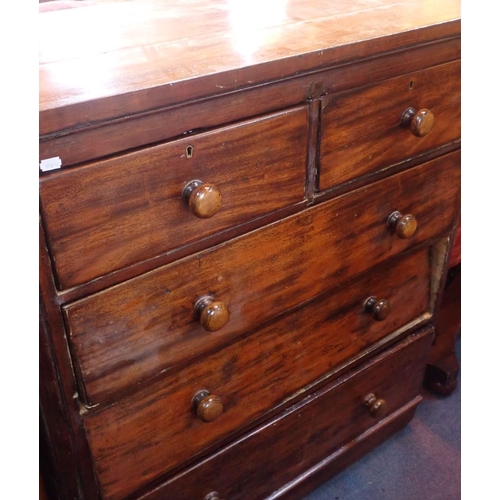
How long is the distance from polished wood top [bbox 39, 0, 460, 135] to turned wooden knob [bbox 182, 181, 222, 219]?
10 centimetres

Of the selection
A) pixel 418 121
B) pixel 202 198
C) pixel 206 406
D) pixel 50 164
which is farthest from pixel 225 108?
pixel 206 406

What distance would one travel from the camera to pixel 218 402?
2.85ft

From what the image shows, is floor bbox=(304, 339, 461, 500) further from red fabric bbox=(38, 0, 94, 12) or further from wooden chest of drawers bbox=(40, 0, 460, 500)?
red fabric bbox=(38, 0, 94, 12)

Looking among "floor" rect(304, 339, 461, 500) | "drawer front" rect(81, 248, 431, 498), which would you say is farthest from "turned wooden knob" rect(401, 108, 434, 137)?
"floor" rect(304, 339, 461, 500)

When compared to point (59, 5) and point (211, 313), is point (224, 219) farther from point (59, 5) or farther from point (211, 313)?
point (59, 5)

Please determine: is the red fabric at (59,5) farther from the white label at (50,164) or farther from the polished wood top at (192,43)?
the white label at (50,164)

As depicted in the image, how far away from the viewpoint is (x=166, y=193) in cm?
67

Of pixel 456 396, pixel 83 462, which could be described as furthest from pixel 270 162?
pixel 456 396

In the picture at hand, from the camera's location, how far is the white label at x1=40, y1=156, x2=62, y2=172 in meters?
0.58

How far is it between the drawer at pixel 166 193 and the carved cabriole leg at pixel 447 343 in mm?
800

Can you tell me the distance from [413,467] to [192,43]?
1.03 meters

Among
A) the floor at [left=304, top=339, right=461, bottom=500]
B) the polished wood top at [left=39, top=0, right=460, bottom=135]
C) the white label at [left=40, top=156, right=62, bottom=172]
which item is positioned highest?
the polished wood top at [left=39, top=0, right=460, bottom=135]

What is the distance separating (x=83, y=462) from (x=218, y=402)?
0.66 feet

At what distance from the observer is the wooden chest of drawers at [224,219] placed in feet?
2.08
